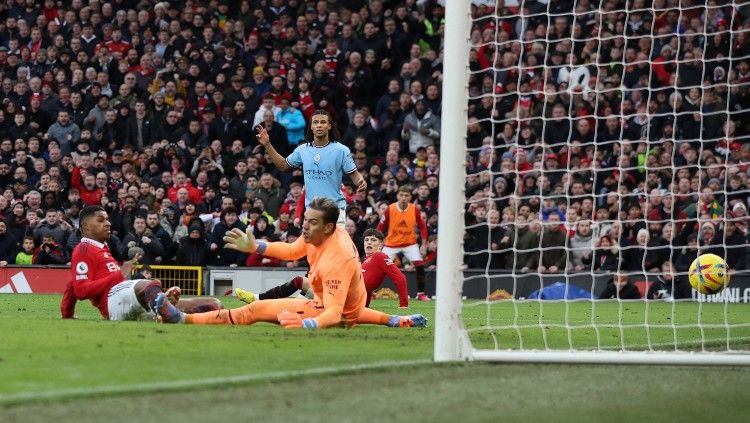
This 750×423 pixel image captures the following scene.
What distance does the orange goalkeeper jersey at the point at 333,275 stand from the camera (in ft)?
33.3

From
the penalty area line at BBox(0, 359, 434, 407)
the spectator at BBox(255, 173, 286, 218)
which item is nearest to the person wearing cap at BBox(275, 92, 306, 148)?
the spectator at BBox(255, 173, 286, 218)

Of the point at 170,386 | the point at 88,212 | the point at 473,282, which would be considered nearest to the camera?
the point at 170,386

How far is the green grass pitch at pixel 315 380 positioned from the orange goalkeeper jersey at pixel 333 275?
18cm

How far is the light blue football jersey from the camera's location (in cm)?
1327

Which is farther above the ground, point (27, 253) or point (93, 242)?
point (93, 242)

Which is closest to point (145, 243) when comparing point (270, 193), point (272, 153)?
point (270, 193)

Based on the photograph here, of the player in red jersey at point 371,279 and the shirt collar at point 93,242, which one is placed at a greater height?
the shirt collar at point 93,242

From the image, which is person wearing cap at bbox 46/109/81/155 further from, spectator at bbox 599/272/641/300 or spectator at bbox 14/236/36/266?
spectator at bbox 599/272/641/300

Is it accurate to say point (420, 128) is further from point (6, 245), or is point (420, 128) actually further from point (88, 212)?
point (88, 212)

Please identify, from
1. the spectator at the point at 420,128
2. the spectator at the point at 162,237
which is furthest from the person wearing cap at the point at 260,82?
the spectator at the point at 162,237

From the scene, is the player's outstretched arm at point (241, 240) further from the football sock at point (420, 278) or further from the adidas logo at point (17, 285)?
the adidas logo at point (17, 285)

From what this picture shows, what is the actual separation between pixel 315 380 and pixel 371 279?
7.31 metres

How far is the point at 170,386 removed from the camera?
264 inches

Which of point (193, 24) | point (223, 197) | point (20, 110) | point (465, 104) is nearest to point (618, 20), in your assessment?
point (223, 197)
